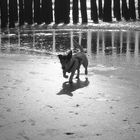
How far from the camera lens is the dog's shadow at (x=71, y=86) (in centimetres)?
719

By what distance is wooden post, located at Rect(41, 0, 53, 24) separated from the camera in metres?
24.6

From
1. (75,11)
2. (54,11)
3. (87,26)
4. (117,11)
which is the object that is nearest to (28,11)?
(54,11)

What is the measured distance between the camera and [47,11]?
2492 cm

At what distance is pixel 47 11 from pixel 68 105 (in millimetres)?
19148

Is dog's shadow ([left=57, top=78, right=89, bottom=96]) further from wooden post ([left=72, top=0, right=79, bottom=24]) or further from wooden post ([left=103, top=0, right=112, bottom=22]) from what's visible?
wooden post ([left=103, top=0, right=112, bottom=22])

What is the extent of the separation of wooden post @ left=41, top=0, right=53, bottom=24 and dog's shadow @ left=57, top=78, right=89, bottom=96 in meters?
16.7

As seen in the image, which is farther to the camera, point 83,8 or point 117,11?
point 117,11

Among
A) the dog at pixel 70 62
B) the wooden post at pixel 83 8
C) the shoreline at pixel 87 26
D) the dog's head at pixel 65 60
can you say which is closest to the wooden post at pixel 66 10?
the shoreline at pixel 87 26

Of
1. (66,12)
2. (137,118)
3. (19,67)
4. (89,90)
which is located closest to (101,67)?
(19,67)

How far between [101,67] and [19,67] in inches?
75.1

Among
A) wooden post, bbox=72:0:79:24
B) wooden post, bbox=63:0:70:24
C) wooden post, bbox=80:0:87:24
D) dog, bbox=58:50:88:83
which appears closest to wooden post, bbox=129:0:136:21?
wooden post, bbox=80:0:87:24

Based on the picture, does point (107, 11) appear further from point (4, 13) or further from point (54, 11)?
point (4, 13)

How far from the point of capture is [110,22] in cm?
2511

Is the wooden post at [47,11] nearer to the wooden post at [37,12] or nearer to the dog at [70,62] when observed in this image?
the wooden post at [37,12]
